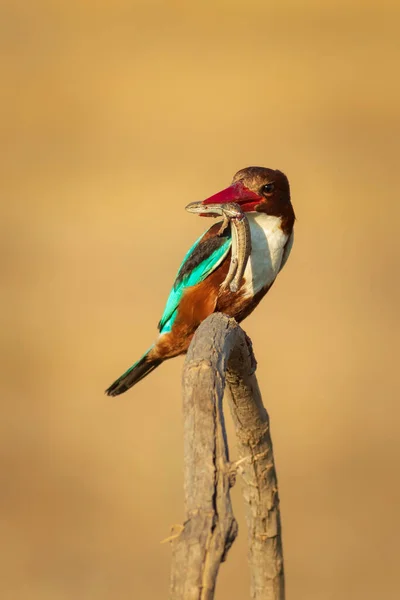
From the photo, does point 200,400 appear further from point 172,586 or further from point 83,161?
point 83,161

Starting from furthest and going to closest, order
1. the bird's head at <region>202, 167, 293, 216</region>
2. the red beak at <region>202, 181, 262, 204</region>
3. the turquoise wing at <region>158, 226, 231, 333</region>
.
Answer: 1. the turquoise wing at <region>158, 226, 231, 333</region>
2. the bird's head at <region>202, 167, 293, 216</region>
3. the red beak at <region>202, 181, 262, 204</region>

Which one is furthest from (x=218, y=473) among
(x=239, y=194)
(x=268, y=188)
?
(x=268, y=188)

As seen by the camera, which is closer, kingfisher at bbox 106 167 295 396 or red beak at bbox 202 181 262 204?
red beak at bbox 202 181 262 204

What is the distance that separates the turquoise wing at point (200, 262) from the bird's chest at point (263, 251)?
0.09 meters

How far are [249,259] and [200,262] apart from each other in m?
0.20

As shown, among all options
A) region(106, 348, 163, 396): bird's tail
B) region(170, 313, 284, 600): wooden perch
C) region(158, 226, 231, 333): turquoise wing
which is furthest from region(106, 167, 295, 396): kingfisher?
region(170, 313, 284, 600): wooden perch

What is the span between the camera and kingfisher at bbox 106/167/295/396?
371cm

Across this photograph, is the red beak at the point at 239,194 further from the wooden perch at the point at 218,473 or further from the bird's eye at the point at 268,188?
the wooden perch at the point at 218,473

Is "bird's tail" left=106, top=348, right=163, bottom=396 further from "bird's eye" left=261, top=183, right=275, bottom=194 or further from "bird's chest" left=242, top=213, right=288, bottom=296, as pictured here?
"bird's eye" left=261, top=183, right=275, bottom=194

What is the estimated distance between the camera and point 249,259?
3.72 meters

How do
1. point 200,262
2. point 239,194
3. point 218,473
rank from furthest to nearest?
point 200,262 → point 239,194 → point 218,473

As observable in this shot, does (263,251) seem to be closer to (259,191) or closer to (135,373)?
(259,191)

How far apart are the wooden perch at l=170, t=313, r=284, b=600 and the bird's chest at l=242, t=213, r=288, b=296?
0.88 metres

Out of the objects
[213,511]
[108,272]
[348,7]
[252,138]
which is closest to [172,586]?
[213,511]
